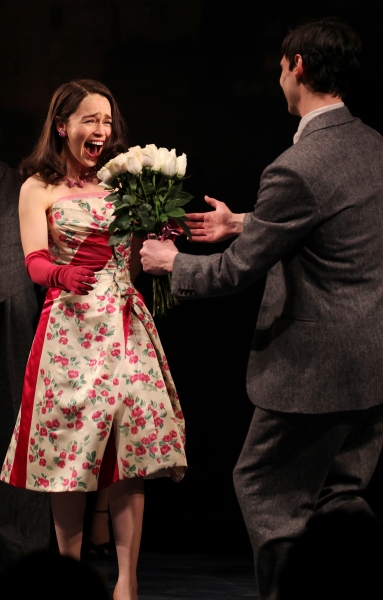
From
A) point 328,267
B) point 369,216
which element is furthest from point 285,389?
point 369,216

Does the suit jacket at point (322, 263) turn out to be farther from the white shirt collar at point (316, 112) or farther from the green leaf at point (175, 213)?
the green leaf at point (175, 213)

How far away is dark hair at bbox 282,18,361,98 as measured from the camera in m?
2.52

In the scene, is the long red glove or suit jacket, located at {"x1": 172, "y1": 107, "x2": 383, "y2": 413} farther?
the long red glove

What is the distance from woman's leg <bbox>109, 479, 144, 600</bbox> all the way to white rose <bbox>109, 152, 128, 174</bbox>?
1023 millimetres

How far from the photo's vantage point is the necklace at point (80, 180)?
3335mm

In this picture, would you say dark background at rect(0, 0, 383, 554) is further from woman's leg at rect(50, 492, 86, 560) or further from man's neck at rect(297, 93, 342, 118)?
man's neck at rect(297, 93, 342, 118)

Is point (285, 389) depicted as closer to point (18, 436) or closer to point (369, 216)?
point (369, 216)

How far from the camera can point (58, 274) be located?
303cm

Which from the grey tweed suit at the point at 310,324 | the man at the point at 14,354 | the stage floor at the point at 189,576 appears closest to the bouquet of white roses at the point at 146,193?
the grey tweed suit at the point at 310,324

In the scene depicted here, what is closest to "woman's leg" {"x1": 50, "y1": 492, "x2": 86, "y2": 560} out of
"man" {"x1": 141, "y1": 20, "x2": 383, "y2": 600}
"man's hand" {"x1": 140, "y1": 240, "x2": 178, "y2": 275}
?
"man" {"x1": 141, "y1": 20, "x2": 383, "y2": 600}

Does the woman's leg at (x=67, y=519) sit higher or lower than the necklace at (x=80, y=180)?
lower

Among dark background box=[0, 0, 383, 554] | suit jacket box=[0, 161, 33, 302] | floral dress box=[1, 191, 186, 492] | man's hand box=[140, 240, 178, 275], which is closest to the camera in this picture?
man's hand box=[140, 240, 178, 275]

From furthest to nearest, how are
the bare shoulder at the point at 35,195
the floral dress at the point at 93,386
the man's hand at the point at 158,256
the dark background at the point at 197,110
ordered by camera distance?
1. the dark background at the point at 197,110
2. the bare shoulder at the point at 35,195
3. the floral dress at the point at 93,386
4. the man's hand at the point at 158,256

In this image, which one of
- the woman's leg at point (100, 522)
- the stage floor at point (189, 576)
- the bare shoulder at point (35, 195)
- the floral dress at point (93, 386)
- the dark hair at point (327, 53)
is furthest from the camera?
the woman's leg at point (100, 522)
